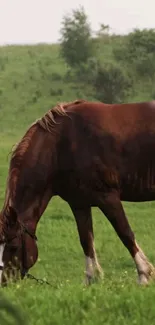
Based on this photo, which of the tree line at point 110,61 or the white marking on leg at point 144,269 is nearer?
the white marking on leg at point 144,269

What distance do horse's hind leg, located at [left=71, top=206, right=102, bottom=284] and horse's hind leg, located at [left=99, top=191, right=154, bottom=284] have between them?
0.32 meters

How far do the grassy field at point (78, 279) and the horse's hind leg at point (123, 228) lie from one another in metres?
0.33

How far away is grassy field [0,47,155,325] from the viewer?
14.3 ft

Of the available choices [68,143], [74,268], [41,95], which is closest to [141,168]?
[68,143]

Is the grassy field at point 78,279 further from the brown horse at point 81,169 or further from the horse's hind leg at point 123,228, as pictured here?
the brown horse at point 81,169

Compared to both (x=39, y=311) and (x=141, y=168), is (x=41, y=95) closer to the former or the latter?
(x=141, y=168)

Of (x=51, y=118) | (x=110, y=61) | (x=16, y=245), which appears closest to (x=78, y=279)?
(x=16, y=245)

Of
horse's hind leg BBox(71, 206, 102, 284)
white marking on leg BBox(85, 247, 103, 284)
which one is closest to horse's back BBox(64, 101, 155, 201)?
horse's hind leg BBox(71, 206, 102, 284)

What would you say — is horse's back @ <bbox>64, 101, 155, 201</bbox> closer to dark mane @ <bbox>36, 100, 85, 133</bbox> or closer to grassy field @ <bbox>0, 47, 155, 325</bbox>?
dark mane @ <bbox>36, 100, 85, 133</bbox>

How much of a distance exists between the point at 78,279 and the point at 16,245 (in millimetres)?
1881

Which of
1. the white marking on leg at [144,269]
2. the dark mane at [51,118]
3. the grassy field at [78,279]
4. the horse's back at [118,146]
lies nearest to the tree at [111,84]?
the grassy field at [78,279]

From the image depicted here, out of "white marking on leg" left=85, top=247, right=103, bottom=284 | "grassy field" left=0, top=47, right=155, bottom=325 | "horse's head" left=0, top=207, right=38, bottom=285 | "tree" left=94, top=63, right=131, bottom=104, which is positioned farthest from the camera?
"tree" left=94, top=63, right=131, bottom=104

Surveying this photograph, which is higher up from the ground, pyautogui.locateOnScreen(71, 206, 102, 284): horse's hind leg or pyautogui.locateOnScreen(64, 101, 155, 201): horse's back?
pyautogui.locateOnScreen(64, 101, 155, 201): horse's back

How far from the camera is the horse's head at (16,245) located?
7.06 meters
